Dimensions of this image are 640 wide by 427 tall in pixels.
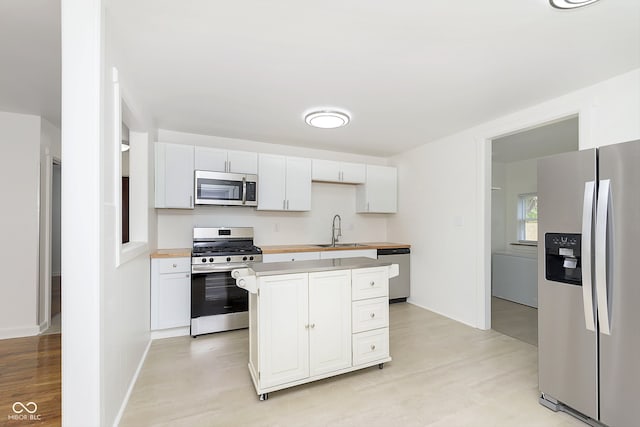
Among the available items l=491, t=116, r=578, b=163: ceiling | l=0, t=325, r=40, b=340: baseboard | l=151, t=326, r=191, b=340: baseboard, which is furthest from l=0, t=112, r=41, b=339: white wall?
l=491, t=116, r=578, b=163: ceiling

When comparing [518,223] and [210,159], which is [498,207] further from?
[210,159]

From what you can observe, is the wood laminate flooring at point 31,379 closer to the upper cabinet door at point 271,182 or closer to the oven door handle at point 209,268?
the oven door handle at point 209,268

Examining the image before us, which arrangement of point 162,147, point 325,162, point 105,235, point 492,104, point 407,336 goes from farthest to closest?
1. point 325,162
2. point 162,147
3. point 407,336
4. point 492,104
5. point 105,235

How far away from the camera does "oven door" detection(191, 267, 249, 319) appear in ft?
10.6

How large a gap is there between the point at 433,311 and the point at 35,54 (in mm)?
4882

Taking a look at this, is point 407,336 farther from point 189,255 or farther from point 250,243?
point 189,255

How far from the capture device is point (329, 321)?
88.9 inches

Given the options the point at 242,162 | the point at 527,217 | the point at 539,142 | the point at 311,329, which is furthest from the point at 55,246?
the point at 527,217

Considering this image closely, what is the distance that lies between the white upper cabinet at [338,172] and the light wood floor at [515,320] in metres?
2.68

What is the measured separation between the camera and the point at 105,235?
1.57 m

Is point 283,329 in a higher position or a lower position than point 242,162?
lower

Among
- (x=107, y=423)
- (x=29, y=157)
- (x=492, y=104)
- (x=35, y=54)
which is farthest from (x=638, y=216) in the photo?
(x=29, y=157)

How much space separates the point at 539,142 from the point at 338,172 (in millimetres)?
2945

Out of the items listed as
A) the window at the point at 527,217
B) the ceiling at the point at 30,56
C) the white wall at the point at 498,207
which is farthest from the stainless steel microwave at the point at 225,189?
the window at the point at 527,217
